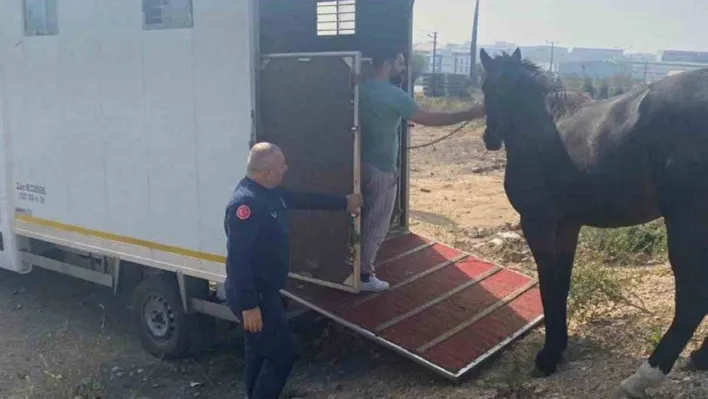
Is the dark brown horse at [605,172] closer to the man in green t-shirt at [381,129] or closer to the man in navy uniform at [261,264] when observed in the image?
the man in green t-shirt at [381,129]

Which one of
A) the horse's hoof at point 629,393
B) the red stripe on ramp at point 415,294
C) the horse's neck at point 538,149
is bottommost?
the red stripe on ramp at point 415,294

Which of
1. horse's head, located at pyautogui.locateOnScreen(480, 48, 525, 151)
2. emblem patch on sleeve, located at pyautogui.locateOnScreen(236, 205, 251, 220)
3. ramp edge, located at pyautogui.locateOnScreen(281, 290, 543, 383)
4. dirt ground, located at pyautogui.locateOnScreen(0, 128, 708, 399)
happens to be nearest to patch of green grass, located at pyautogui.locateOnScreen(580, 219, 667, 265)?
dirt ground, located at pyautogui.locateOnScreen(0, 128, 708, 399)

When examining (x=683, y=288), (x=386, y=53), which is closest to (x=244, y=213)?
(x=683, y=288)

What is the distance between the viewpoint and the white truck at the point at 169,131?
205 inches

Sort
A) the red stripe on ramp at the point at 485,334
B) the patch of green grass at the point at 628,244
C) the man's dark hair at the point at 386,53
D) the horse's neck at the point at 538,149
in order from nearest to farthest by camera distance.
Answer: the horse's neck at the point at 538,149, the red stripe on ramp at the point at 485,334, the man's dark hair at the point at 386,53, the patch of green grass at the point at 628,244

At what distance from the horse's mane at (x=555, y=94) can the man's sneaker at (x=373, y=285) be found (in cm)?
184

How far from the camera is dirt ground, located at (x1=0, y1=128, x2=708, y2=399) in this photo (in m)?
4.75

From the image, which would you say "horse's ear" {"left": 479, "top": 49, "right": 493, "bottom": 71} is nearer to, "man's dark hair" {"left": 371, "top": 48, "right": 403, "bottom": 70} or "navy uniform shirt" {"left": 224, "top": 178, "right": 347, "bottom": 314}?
"man's dark hair" {"left": 371, "top": 48, "right": 403, "bottom": 70}

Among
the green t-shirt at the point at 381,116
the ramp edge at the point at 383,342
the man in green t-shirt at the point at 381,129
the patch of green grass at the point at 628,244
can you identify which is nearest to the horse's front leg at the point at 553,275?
the ramp edge at the point at 383,342

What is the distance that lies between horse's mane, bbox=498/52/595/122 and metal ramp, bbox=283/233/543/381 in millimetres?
1683

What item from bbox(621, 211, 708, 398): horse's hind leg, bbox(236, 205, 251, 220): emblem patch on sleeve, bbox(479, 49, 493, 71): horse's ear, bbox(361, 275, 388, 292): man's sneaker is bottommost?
bbox(361, 275, 388, 292): man's sneaker

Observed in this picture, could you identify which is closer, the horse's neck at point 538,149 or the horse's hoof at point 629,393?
the horse's hoof at point 629,393

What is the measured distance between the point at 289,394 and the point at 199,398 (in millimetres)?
688

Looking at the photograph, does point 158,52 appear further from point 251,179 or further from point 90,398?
point 90,398
